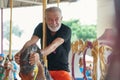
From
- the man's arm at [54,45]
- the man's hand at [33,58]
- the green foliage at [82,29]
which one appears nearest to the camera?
the man's hand at [33,58]

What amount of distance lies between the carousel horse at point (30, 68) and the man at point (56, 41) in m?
0.19

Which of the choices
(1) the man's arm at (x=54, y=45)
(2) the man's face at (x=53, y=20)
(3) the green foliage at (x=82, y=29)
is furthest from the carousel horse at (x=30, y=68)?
(3) the green foliage at (x=82, y=29)

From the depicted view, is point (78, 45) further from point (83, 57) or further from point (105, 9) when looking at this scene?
point (105, 9)

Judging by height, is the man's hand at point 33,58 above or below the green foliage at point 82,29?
below

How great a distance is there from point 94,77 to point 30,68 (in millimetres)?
1202

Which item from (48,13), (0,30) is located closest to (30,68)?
(48,13)

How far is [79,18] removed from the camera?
31.5ft

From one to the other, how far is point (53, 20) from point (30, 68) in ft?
1.28

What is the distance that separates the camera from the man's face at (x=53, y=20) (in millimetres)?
1891

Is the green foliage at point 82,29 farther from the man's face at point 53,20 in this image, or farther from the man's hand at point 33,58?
the man's hand at point 33,58

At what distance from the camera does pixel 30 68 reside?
1.69 meters

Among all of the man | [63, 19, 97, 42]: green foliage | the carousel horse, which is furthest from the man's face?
[63, 19, 97, 42]: green foliage

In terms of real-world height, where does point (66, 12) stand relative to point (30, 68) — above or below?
above

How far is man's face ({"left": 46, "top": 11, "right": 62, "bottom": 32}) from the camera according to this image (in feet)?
6.20
